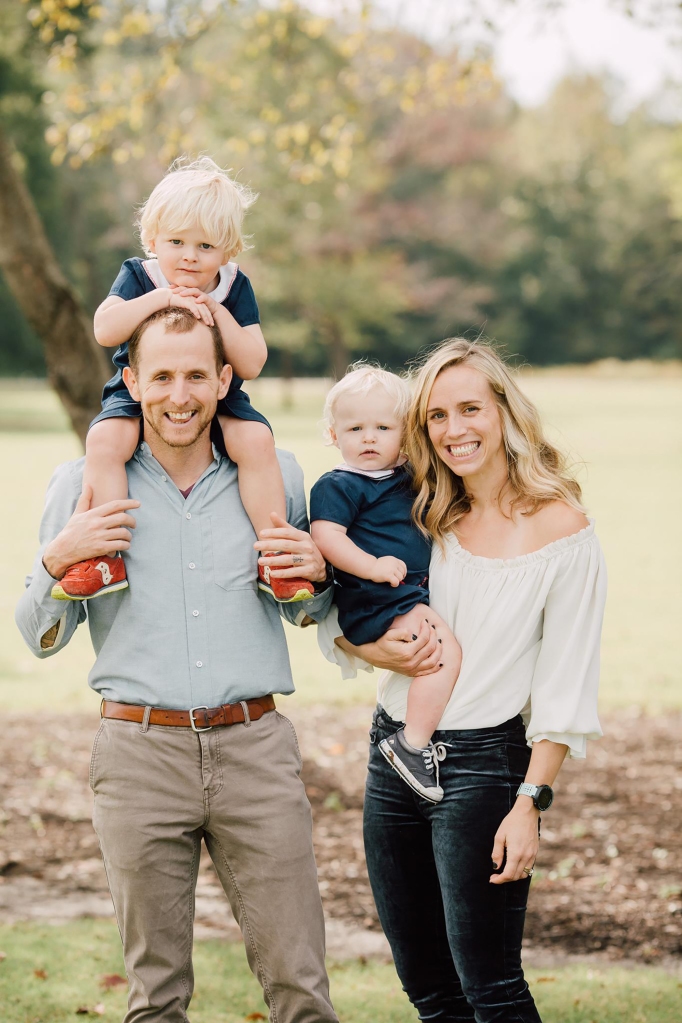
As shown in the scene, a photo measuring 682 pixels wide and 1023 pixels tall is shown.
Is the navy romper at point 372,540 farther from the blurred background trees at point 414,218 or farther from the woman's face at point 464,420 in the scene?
the blurred background trees at point 414,218

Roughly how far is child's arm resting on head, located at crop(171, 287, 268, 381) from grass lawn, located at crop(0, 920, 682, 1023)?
7.80 feet

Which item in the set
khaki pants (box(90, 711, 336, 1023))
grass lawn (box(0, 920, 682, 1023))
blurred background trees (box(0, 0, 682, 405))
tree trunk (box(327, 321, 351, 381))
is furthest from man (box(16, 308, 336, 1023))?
tree trunk (box(327, 321, 351, 381))

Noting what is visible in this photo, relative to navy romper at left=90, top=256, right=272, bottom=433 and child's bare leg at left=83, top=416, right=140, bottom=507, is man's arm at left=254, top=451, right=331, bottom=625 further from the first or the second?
child's bare leg at left=83, top=416, right=140, bottom=507

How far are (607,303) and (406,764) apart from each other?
54.8m

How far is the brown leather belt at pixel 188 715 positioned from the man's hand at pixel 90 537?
0.38 m

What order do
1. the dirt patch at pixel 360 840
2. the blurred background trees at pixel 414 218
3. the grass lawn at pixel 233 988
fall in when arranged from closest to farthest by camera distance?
the grass lawn at pixel 233 988
the dirt patch at pixel 360 840
the blurred background trees at pixel 414 218

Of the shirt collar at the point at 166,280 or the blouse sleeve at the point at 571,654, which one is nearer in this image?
the blouse sleeve at the point at 571,654

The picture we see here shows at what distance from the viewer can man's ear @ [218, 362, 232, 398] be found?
294 centimetres

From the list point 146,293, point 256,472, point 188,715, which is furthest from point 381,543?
point 146,293

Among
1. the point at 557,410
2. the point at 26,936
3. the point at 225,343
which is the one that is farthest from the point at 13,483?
the point at 557,410

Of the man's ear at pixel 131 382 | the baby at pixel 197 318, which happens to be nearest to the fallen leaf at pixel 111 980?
the baby at pixel 197 318

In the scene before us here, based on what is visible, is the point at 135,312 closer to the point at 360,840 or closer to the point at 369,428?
the point at 369,428

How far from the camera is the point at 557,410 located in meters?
34.7

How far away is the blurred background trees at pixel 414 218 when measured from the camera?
29531mm
